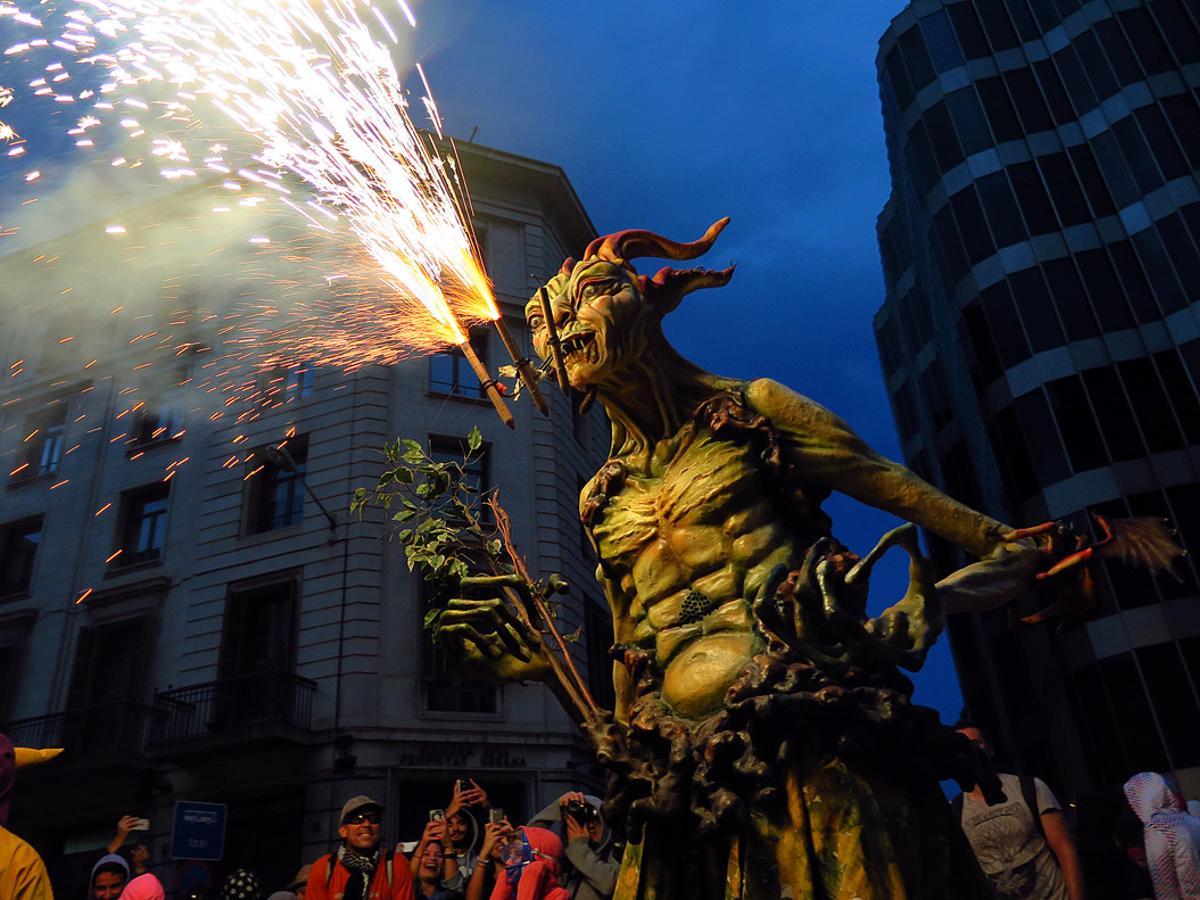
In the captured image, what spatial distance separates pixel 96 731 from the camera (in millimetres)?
19047

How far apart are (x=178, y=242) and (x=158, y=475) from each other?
5550mm

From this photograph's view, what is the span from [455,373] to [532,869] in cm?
1792

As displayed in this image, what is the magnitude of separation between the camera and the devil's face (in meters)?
3.04

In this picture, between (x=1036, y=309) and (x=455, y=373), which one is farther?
(x=1036, y=309)

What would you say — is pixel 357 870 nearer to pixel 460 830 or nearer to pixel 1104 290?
pixel 460 830

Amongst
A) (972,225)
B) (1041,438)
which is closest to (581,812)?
(1041,438)

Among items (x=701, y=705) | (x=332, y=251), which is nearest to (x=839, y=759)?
(x=701, y=705)

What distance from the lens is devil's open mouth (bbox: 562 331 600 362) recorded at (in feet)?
9.23

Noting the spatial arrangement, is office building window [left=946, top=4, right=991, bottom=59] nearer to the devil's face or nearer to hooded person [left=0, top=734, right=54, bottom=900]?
the devil's face

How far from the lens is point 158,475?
22.2 meters

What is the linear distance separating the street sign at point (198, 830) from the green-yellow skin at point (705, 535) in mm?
8038

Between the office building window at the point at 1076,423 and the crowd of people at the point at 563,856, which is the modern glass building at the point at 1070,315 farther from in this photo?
the crowd of people at the point at 563,856

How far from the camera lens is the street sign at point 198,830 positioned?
9.32 metres

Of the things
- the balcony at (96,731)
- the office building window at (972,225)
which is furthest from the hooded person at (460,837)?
the office building window at (972,225)
